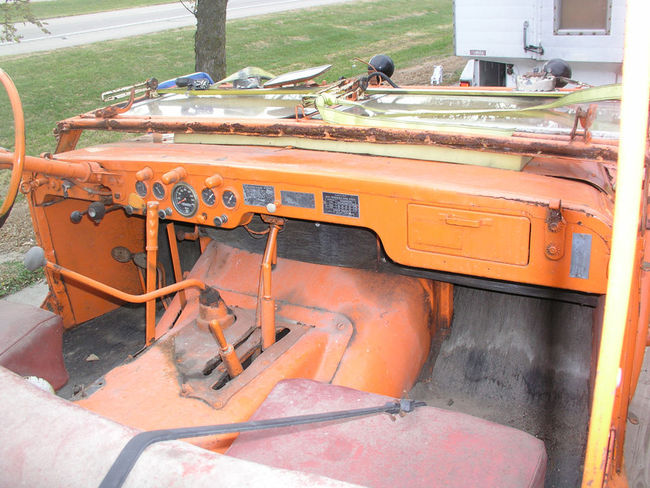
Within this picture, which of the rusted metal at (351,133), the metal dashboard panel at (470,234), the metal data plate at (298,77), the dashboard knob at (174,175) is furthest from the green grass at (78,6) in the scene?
the metal dashboard panel at (470,234)

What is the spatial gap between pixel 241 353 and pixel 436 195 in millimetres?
999

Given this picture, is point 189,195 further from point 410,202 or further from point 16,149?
point 410,202

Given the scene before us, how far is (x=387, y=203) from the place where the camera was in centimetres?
222

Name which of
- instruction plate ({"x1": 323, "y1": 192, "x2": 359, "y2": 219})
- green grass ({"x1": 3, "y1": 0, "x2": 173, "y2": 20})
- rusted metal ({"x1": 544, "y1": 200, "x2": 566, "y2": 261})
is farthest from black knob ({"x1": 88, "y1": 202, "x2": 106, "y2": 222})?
green grass ({"x1": 3, "y1": 0, "x2": 173, "y2": 20})

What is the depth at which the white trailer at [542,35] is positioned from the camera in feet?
24.3

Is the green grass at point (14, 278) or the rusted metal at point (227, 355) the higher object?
the rusted metal at point (227, 355)

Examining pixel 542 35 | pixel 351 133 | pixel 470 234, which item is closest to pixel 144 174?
pixel 351 133

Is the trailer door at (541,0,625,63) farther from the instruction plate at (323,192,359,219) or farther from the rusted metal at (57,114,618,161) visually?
the instruction plate at (323,192,359,219)

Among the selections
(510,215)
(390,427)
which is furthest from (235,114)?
(390,427)

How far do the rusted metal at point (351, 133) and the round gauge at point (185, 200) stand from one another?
320 millimetres

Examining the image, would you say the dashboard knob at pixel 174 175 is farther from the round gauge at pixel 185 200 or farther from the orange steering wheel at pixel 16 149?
the orange steering wheel at pixel 16 149

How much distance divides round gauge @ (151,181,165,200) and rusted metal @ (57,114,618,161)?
300 millimetres

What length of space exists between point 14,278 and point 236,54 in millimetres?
9967

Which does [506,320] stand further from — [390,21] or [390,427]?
[390,21]
